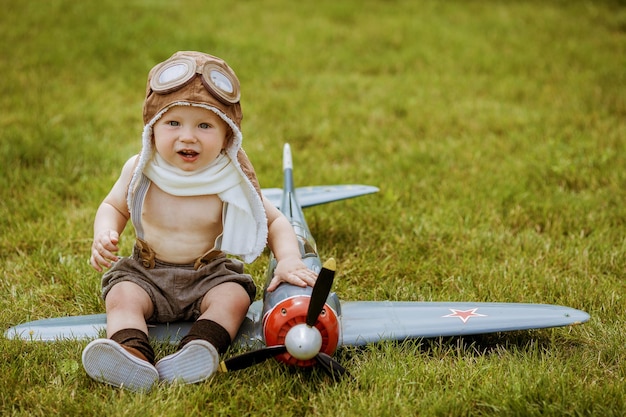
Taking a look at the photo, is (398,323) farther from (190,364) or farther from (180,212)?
(180,212)

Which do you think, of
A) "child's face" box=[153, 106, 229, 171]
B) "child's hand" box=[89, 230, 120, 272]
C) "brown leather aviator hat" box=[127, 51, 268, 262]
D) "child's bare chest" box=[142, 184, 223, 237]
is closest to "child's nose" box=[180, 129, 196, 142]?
"child's face" box=[153, 106, 229, 171]

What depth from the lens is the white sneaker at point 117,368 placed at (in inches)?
96.9

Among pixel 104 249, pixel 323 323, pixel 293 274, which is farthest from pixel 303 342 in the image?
pixel 104 249

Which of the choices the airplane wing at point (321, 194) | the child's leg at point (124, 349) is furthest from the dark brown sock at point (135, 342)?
the airplane wing at point (321, 194)

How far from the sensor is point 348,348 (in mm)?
2848

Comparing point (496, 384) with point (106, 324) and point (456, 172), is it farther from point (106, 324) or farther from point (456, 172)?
point (456, 172)

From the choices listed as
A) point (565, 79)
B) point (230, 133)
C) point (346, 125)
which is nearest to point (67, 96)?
point (346, 125)

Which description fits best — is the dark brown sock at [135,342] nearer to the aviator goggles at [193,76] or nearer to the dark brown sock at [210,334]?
the dark brown sock at [210,334]

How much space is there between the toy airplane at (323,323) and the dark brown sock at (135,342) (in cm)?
21

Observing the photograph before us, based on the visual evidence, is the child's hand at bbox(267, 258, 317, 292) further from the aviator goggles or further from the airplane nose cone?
the aviator goggles

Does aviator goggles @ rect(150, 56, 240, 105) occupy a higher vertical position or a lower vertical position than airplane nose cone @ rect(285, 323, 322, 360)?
higher

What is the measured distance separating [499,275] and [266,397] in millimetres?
1640

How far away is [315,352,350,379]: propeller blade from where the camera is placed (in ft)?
8.38

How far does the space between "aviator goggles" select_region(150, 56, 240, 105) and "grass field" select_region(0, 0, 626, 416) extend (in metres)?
1.12
